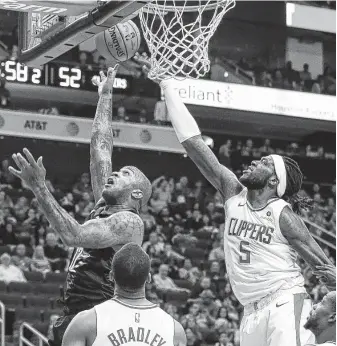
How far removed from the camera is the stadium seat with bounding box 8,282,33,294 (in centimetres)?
1409

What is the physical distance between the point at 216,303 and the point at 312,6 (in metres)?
11.4

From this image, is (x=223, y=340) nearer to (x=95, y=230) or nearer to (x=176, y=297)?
(x=176, y=297)

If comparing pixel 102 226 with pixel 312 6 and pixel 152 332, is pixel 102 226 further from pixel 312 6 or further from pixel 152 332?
pixel 312 6

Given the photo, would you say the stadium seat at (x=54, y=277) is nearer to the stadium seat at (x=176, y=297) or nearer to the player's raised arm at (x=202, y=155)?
the stadium seat at (x=176, y=297)

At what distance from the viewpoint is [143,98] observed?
2153 centimetres

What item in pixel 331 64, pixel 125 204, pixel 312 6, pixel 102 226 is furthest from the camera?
pixel 331 64

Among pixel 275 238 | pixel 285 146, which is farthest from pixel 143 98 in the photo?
pixel 275 238

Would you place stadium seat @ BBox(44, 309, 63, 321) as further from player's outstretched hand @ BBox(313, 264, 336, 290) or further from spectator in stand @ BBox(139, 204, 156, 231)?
player's outstretched hand @ BBox(313, 264, 336, 290)

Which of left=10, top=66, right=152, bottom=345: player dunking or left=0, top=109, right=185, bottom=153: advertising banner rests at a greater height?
left=0, top=109, right=185, bottom=153: advertising banner

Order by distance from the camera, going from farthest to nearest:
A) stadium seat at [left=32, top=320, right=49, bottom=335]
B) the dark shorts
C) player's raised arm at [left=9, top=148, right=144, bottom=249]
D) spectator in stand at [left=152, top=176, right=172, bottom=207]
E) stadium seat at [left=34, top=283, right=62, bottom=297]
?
spectator in stand at [left=152, top=176, right=172, bottom=207] < stadium seat at [left=34, top=283, right=62, bottom=297] < stadium seat at [left=32, top=320, right=49, bottom=335] < the dark shorts < player's raised arm at [left=9, top=148, right=144, bottom=249]

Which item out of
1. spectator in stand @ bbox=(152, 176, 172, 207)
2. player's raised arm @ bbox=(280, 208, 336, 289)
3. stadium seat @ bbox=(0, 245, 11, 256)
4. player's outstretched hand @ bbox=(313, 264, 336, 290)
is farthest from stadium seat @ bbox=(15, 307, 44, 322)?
player's outstretched hand @ bbox=(313, 264, 336, 290)

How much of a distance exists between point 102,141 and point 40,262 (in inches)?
323

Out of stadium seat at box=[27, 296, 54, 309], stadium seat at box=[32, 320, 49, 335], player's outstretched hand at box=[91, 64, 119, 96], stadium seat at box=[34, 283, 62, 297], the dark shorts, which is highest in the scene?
player's outstretched hand at box=[91, 64, 119, 96]

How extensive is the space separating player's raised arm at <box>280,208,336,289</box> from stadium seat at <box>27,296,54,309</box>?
340 inches
